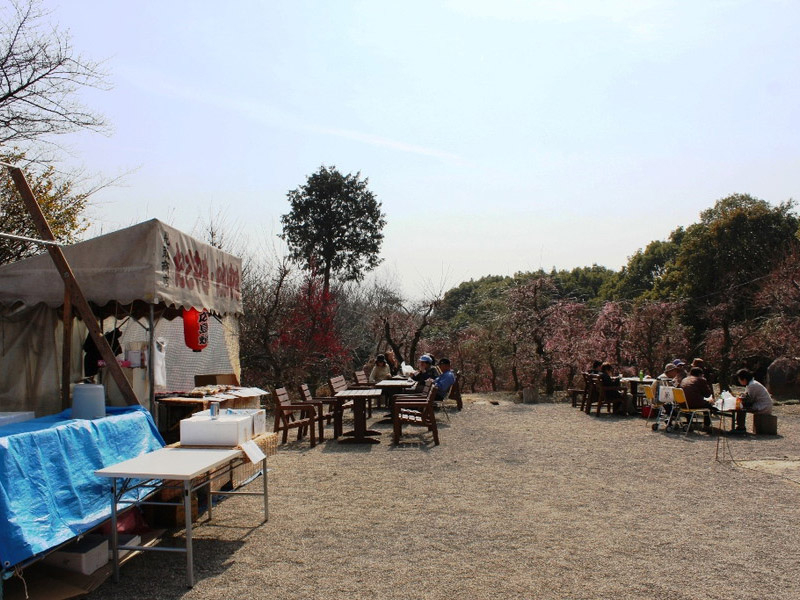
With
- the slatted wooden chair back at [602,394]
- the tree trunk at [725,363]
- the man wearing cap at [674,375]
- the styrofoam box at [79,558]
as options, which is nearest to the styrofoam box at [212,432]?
the styrofoam box at [79,558]

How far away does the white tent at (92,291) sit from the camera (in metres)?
5.50

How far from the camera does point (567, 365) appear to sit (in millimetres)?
17828

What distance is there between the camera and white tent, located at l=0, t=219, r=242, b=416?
5.50 meters

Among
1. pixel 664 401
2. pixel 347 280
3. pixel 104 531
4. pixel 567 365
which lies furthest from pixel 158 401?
pixel 347 280

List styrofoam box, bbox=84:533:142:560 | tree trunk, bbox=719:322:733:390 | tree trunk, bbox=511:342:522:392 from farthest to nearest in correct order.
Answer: tree trunk, bbox=511:342:522:392 → tree trunk, bbox=719:322:733:390 → styrofoam box, bbox=84:533:142:560

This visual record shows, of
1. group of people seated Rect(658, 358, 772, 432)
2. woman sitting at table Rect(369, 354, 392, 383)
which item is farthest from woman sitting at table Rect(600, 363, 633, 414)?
A: woman sitting at table Rect(369, 354, 392, 383)

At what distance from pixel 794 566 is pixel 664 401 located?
662 cm

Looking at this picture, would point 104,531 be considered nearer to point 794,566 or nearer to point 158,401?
point 158,401

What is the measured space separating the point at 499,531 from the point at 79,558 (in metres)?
2.96

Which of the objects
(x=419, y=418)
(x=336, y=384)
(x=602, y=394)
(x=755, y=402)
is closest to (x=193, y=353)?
(x=336, y=384)

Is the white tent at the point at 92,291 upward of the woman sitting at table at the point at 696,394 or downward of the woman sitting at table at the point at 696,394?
upward

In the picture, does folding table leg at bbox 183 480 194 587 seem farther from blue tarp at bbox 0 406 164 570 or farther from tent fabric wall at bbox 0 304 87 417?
tent fabric wall at bbox 0 304 87 417

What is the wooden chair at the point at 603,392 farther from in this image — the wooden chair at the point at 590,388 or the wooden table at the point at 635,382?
the wooden table at the point at 635,382

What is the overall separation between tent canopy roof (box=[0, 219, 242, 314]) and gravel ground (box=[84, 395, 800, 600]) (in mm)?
2036
